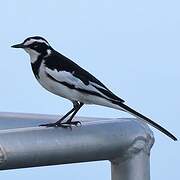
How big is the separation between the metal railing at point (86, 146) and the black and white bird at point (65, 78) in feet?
3.05

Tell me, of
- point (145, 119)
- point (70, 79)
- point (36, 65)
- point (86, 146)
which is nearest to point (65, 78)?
point (70, 79)

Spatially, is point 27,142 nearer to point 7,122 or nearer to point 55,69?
point 7,122

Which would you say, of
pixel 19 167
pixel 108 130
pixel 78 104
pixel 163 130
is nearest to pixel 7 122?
pixel 108 130

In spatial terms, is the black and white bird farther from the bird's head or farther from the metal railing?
the metal railing

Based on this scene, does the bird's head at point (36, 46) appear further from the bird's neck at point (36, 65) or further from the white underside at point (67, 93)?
the white underside at point (67, 93)

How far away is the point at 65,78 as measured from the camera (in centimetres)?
215

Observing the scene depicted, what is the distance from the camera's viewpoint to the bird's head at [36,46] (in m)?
2.30

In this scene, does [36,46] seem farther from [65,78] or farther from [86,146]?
[86,146]

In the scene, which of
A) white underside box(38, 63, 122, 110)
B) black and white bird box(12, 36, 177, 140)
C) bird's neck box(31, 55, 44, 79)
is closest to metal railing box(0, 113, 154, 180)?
black and white bird box(12, 36, 177, 140)

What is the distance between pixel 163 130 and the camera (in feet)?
5.12

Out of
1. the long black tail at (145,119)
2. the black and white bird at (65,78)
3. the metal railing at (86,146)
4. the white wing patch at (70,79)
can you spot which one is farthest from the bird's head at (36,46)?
the metal railing at (86,146)

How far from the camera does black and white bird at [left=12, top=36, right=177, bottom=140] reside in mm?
2064

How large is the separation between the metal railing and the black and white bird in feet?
3.05

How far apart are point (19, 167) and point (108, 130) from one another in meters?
0.21
